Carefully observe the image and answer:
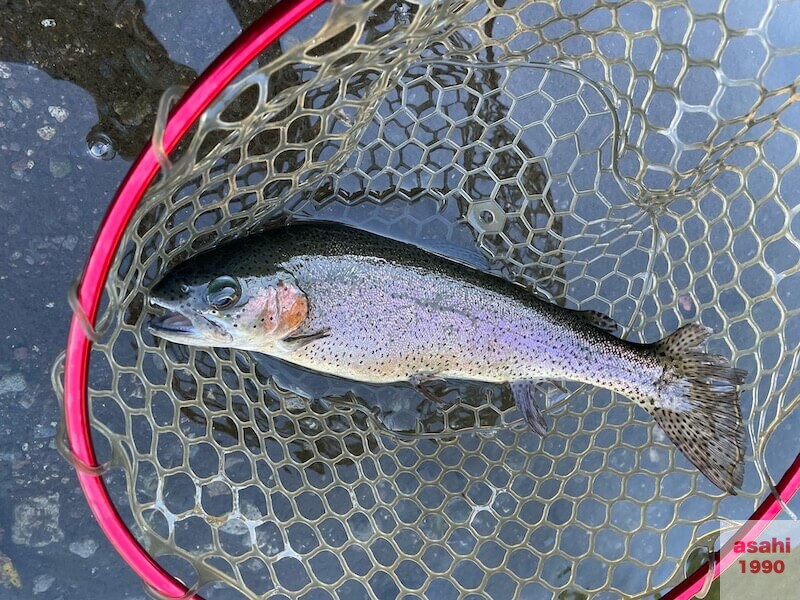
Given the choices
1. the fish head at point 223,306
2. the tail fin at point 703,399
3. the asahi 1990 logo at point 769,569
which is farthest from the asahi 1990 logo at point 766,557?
the fish head at point 223,306

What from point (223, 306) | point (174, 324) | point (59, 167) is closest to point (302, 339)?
point (223, 306)


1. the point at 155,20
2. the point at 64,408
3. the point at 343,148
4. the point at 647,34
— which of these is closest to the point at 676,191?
the point at 647,34

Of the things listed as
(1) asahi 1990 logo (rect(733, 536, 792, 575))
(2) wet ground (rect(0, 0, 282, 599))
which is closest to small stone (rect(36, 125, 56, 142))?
(2) wet ground (rect(0, 0, 282, 599))

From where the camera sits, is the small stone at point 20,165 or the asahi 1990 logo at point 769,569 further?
the asahi 1990 logo at point 769,569

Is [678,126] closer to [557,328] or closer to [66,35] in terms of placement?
[557,328]

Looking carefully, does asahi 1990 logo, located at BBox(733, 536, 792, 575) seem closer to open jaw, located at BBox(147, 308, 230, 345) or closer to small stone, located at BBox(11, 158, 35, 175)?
open jaw, located at BBox(147, 308, 230, 345)

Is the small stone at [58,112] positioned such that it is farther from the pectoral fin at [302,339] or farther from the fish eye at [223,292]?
the pectoral fin at [302,339]
